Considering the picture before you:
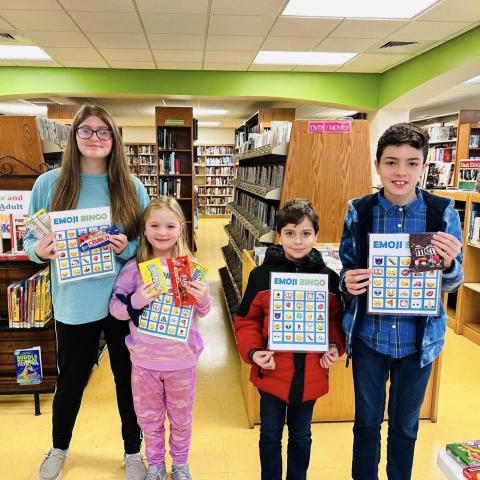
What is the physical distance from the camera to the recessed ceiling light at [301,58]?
20.6 feet

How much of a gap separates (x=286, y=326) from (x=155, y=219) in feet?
2.38

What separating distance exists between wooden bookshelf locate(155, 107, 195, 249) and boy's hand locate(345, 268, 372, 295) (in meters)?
6.34

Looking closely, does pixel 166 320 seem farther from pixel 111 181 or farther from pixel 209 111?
pixel 209 111

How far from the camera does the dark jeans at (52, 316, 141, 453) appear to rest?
196 centimetres

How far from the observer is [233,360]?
3.63 m

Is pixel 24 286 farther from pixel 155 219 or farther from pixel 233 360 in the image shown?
pixel 233 360

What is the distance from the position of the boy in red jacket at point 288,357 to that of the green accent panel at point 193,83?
246 inches

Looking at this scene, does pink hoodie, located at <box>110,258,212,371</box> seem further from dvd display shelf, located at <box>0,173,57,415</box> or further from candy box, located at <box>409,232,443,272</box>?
dvd display shelf, located at <box>0,173,57,415</box>

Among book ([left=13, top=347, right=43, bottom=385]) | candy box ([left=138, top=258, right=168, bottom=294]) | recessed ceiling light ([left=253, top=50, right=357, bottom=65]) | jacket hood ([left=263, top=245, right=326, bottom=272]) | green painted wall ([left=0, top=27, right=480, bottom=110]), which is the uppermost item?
recessed ceiling light ([left=253, top=50, right=357, bottom=65])

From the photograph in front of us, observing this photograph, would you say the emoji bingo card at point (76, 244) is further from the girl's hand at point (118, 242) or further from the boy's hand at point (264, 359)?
the boy's hand at point (264, 359)

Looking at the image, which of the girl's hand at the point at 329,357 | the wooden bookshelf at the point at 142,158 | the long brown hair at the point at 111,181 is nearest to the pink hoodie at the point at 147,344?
the long brown hair at the point at 111,181

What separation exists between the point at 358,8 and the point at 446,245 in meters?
3.94

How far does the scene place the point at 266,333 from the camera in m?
1.78

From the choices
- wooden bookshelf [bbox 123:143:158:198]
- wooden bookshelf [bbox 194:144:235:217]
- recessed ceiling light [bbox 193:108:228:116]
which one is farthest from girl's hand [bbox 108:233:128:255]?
wooden bookshelf [bbox 194:144:235:217]
